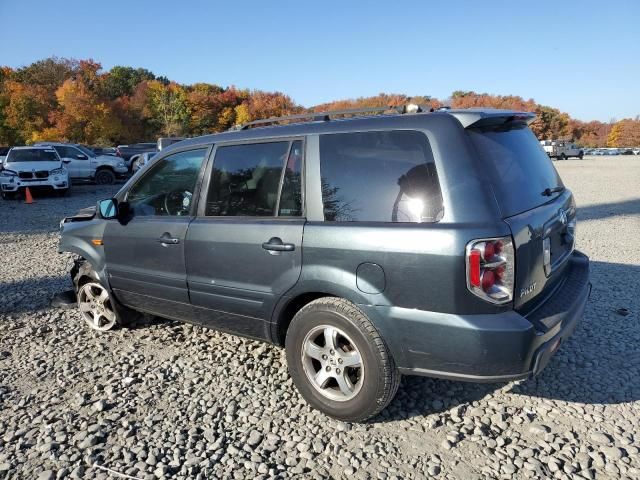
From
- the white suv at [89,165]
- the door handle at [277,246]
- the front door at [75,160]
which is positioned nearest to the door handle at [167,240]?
the door handle at [277,246]

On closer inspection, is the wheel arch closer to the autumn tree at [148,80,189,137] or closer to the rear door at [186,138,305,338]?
the rear door at [186,138,305,338]

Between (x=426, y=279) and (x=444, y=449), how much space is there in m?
1.01

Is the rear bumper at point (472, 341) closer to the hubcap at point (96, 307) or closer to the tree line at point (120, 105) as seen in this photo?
the hubcap at point (96, 307)

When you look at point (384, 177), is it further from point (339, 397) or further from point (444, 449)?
point (444, 449)

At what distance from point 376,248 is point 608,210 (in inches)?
451

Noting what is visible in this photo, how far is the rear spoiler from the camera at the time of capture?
263 centimetres

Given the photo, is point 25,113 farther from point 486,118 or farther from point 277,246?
point 486,118

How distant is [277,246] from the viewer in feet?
9.91

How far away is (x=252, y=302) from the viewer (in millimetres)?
3227

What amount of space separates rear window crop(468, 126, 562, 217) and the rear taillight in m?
0.22

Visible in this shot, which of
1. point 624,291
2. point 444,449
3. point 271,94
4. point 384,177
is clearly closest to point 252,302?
point 384,177

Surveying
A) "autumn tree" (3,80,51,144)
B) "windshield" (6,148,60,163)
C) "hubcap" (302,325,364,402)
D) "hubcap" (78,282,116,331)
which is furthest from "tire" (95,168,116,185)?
"autumn tree" (3,80,51,144)

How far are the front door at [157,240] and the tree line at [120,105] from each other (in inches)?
917

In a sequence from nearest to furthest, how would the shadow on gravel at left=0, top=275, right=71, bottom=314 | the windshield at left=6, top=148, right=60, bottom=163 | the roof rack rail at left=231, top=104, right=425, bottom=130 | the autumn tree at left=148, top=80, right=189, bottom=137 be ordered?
1. the roof rack rail at left=231, top=104, right=425, bottom=130
2. the shadow on gravel at left=0, top=275, right=71, bottom=314
3. the windshield at left=6, top=148, right=60, bottom=163
4. the autumn tree at left=148, top=80, right=189, bottom=137
